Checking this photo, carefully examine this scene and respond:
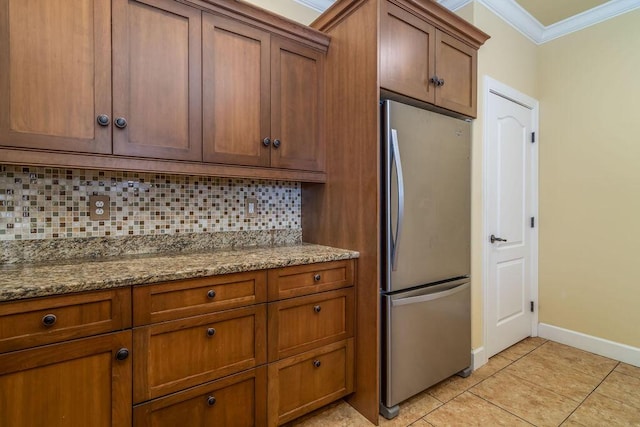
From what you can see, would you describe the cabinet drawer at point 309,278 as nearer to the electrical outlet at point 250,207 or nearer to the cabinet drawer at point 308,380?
the cabinet drawer at point 308,380

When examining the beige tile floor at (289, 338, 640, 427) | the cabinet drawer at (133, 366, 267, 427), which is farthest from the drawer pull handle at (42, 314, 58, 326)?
the beige tile floor at (289, 338, 640, 427)

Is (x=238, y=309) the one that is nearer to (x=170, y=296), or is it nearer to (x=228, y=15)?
(x=170, y=296)

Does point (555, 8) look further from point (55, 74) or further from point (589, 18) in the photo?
point (55, 74)

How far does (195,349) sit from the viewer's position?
133 cm

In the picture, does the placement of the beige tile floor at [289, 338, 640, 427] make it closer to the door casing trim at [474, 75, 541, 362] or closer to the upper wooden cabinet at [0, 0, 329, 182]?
the door casing trim at [474, 75, 541, 362]

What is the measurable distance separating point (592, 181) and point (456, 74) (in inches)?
61.2

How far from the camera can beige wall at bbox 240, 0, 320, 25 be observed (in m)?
2.08

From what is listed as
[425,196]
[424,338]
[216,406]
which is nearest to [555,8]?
[425,196]

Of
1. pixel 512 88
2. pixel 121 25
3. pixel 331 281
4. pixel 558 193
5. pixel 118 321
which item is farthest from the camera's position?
pixel 558 193

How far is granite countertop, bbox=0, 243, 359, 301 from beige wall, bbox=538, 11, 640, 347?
216 centimetres

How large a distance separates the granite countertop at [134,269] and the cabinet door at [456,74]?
46.8 inches

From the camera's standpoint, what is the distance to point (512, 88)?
256cm

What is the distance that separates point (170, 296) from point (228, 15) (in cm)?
142

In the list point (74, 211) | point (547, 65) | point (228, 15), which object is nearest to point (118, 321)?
point (74, 211)
